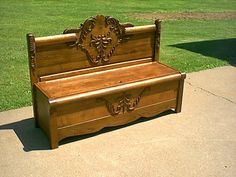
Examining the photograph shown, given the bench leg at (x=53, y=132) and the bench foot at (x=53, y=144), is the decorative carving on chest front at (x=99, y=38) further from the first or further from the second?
the bench foot at (x=53, y=144)

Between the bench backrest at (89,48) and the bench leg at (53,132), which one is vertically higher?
the bench backrest at (89,48)

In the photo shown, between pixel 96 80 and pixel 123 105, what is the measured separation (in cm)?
47

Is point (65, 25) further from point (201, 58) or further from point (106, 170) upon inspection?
point (106, 170)

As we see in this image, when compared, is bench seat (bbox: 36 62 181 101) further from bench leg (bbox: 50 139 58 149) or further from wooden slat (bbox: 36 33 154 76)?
bench leg (bbox: 50 139 58 149)

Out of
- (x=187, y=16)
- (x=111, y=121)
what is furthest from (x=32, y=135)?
(x=187, y=16)

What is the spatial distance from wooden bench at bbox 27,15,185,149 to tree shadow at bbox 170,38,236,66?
11.1ft

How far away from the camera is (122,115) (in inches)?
170

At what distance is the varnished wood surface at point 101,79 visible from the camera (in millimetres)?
4000

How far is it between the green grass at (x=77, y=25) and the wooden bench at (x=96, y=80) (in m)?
1.08

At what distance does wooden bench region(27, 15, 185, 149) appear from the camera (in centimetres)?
391

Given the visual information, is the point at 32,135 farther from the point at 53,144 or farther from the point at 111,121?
the point at 111,121

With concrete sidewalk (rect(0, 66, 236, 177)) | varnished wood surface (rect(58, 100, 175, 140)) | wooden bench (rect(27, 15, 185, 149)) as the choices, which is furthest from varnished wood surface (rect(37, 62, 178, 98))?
A: concrete sidewalk (rect(0, 66, 236, 177))

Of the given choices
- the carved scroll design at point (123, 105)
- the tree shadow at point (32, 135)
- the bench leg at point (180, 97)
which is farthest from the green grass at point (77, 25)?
the bench leg at point (180, 97)

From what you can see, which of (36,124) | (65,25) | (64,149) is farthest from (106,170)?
(65,25)
